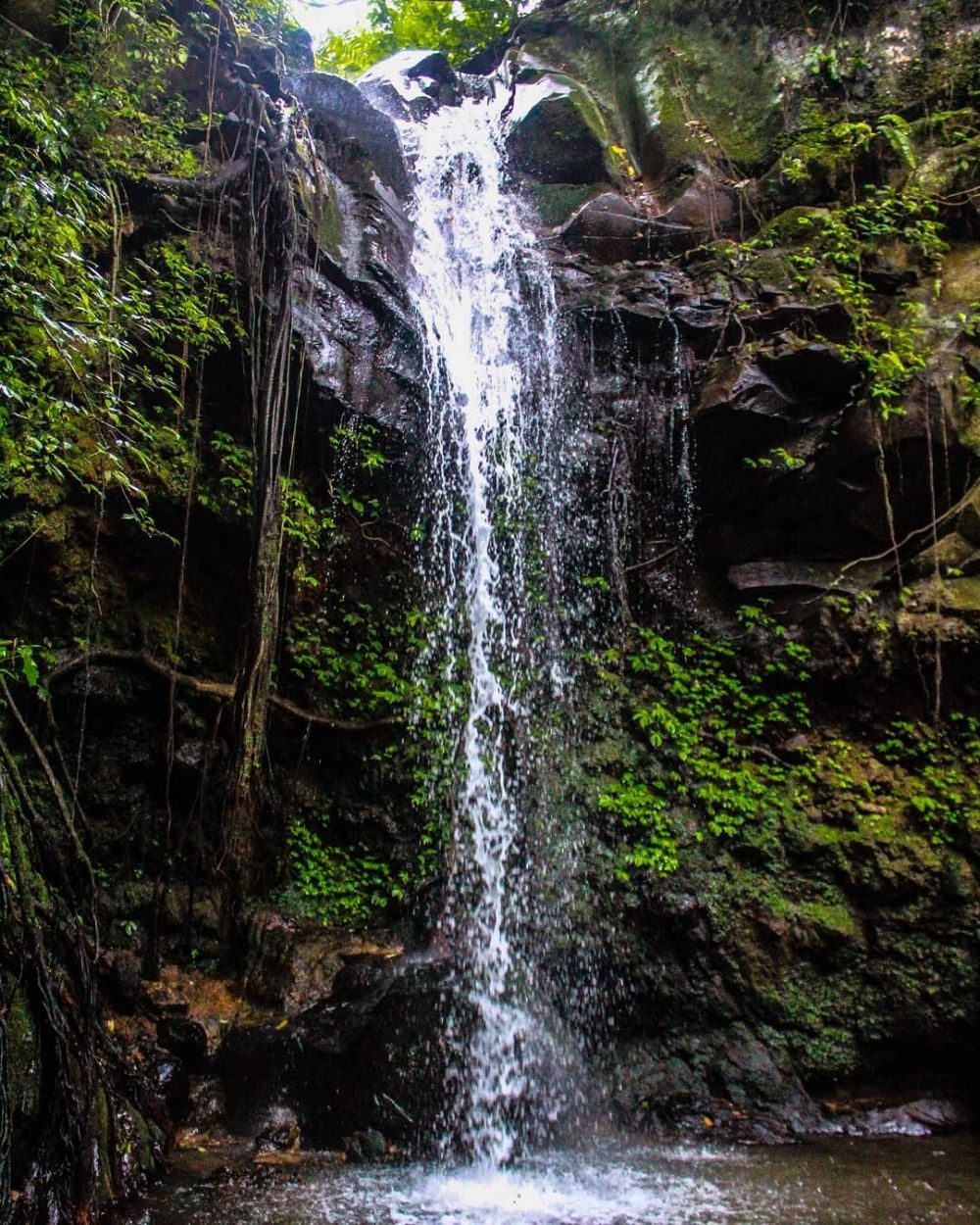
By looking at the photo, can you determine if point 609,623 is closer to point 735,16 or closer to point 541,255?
point 541,255

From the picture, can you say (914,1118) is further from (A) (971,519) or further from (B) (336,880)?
(A) (971,519)

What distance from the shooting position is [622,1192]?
3605 millimetres

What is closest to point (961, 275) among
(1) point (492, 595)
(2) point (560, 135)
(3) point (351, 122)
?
(2) point (560, 135)

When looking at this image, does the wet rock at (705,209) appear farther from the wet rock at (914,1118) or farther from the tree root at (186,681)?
the wet rock at (914,1118)

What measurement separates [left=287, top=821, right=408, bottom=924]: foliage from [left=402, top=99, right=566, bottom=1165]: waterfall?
501 mm

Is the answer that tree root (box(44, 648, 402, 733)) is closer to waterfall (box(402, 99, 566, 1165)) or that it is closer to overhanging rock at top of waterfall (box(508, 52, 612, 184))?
waterfall (box(402, 99, 566, 1165))

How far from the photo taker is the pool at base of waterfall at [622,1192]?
3.28 meters

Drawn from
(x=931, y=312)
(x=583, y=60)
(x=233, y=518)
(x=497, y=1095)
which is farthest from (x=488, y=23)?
(x=497, y=1095)

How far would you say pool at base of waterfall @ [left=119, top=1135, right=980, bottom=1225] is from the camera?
10.8 feet

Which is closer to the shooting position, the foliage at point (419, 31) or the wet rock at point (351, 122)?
the wet rock at point (351, 122)

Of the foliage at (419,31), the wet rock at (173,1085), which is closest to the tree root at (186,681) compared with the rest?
the wet rock at (173,1085)

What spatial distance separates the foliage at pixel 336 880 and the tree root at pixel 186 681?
0.77 meters

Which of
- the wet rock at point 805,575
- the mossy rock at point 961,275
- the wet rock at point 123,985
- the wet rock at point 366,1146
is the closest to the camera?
the wet rock at point 366,1146

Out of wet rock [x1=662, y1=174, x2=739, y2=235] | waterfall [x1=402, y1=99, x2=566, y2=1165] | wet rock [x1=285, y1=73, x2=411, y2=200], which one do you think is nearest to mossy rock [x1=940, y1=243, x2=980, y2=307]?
wet rock [x1=662, y1=174, x2=739, y2=235]
